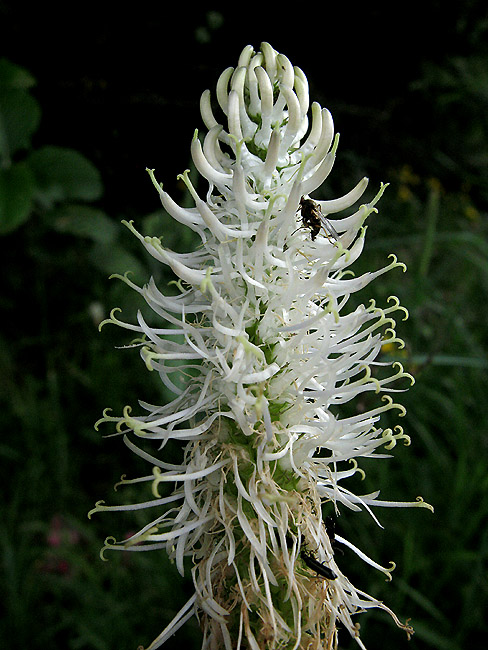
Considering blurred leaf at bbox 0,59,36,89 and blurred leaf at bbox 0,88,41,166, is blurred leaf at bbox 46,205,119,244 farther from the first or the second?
blurred leaf at bbox 0,59,36,89

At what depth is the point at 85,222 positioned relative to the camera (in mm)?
2553

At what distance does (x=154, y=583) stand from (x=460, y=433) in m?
1.40

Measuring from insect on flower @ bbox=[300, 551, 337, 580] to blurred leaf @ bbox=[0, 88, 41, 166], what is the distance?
76.6 inches

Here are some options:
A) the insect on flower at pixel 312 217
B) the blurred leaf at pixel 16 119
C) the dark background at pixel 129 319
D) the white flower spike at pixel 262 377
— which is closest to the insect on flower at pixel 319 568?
the white flower spike at pixel 262 377

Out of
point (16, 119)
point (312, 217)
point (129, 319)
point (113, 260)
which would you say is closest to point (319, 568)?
point (312, 217)

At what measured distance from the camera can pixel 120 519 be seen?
2814 millimetres

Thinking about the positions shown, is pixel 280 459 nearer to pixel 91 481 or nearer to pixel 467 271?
pixel 91 481

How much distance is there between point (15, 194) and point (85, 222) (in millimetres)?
307

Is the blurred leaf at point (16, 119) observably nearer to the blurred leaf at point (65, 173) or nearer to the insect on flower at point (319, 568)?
the blurred leaf at point (65, 173)

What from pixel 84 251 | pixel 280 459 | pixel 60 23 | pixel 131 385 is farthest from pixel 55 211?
pixel 280 459

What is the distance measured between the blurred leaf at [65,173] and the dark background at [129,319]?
0.08 metres

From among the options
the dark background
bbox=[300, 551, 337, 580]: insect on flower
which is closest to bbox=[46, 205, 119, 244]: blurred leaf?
the dark background

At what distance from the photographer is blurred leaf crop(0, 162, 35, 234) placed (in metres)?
2.26

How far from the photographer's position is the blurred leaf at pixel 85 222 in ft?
8.23
